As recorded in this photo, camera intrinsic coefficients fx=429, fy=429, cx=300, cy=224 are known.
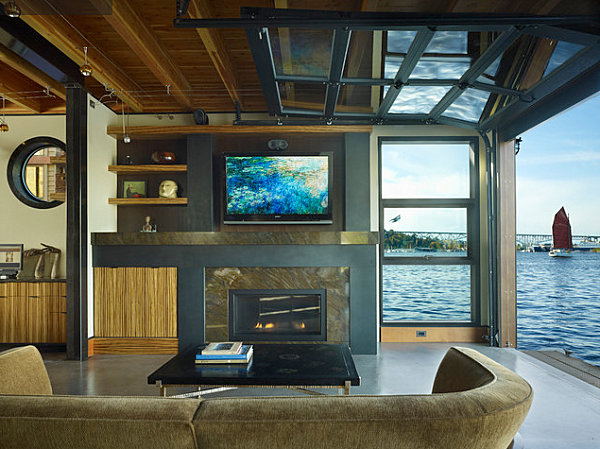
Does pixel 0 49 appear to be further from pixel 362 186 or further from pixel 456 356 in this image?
pixel 456 356

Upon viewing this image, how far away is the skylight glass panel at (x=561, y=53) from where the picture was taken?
2510 millimetres

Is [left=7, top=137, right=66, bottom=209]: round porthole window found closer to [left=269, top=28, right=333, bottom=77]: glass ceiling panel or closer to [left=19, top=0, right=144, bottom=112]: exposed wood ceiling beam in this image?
[left=19, top=0, right=144, bottom=112]: exposed wood ceiling beam

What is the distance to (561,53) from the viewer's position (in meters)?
2.63

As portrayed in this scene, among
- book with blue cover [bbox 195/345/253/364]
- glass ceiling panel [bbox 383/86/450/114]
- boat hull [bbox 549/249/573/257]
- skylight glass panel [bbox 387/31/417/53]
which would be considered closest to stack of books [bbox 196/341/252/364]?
book with blue cover [bbox 195/345/253/364]

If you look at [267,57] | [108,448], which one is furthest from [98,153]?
[108,448]

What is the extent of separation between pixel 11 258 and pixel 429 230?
4821mm

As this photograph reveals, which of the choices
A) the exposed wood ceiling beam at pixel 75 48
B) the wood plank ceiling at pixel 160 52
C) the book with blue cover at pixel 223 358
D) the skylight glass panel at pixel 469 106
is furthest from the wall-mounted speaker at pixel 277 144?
the book with blue cover at pixel 223 358

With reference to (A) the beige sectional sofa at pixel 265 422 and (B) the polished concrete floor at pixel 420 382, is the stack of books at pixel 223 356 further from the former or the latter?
(A) the beige sectional sofa at pixel 265 422

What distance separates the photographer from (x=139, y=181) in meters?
5.05

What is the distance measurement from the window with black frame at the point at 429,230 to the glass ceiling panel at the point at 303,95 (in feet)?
5.08

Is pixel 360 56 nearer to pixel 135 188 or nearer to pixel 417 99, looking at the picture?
pixel 417 99

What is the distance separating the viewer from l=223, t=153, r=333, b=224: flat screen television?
4797mm

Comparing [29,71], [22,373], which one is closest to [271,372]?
[22,373]

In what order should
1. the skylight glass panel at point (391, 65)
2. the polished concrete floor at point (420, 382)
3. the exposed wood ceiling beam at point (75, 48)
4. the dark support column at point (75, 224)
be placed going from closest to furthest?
the polished concrete floor at point (420, 382)
the skylight glass panel at point (391, 65)
the exposed wood ceiling beam at point (75, 48)
the dark support column at point (75, 224)
